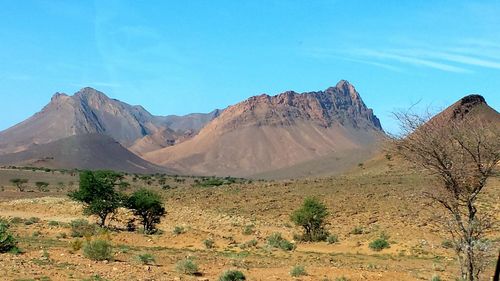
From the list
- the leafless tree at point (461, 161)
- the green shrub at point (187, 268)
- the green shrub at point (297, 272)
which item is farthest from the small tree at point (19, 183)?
the leafless tree at point (461, 161)

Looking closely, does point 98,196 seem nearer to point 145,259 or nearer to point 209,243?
point 209,243

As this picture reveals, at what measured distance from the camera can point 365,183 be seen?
6544 centimetres

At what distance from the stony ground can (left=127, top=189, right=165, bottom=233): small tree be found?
1.48m

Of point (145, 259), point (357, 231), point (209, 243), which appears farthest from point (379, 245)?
point (145, 259)

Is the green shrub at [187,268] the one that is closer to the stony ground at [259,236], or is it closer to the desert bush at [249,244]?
the stony ground at [259,236]

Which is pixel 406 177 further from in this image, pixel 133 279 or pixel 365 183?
pixel 133 279

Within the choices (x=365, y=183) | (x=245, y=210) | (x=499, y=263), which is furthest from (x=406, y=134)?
(x=365, y=183)

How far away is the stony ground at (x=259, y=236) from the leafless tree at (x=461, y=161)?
0.55m

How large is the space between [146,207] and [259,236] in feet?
27.7

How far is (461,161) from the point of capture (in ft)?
45.8

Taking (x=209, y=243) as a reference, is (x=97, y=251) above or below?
above

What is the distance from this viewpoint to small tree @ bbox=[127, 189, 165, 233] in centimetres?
3856

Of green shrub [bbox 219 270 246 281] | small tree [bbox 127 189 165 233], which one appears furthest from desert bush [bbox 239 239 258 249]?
green shrub [bbox 219 270 246 281]

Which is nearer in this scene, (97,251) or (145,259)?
(97,251)
